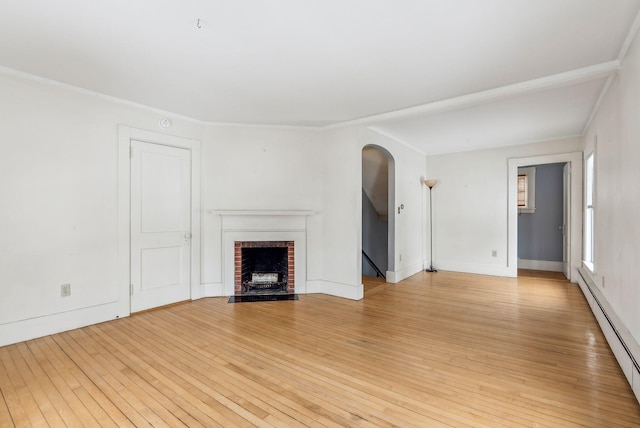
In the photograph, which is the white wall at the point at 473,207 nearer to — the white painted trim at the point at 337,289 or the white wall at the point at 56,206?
the white painted trim at the point at 337,289

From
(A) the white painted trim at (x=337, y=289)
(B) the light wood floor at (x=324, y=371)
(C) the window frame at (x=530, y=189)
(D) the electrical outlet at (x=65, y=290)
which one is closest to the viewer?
(B) the light wood floor at (x=324, y=371)

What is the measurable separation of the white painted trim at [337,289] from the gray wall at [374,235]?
8.81 ft

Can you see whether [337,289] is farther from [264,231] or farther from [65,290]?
[65,290]

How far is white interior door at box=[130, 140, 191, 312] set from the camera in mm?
3574

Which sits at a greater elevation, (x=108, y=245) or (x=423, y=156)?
(x=423, y=156)

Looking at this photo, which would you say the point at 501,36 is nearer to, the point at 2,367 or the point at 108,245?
the point at 108,245

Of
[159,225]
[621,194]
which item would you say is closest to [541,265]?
[621,194]

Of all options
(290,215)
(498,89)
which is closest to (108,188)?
(290,215)

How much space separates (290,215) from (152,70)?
237cm

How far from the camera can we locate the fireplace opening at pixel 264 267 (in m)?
4.31

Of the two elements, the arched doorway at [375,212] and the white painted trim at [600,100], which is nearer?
the white painted trim at [600,100]

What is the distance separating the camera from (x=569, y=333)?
9.73ft

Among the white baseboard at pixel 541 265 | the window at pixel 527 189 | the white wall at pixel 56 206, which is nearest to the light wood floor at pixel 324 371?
the white wall at pixel 56 206

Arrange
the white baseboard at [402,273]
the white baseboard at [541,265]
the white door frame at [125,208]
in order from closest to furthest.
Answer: the white door frame at [125,208] → the white baseboard at [402,273] → the white baseboard at [541,265]
